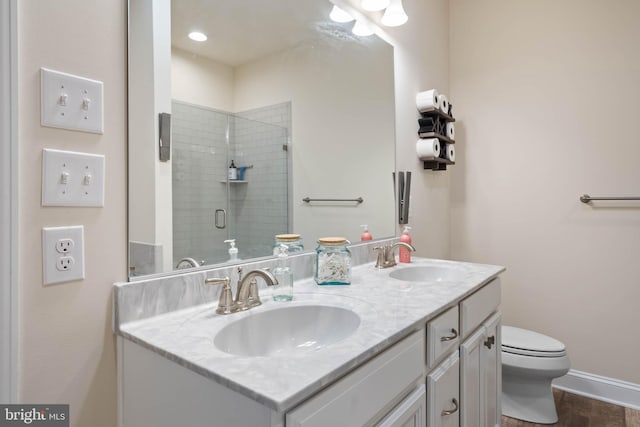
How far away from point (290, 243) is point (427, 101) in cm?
131

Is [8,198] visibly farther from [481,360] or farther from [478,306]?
[481,360]

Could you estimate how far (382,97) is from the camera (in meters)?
1.87

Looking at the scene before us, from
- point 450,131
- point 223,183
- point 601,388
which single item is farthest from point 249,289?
point 601,388

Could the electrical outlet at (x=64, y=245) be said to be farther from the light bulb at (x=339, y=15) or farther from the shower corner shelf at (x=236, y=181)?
the light bulb at (x=339, y=15)

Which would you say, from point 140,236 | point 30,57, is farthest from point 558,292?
point 30,57

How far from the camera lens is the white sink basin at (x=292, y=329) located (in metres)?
0.93

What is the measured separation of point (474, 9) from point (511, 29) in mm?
317

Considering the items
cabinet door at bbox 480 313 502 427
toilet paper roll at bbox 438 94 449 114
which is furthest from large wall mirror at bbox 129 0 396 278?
cabinet door at bbox 480 313 502 427

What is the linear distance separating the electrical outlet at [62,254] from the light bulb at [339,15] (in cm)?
136

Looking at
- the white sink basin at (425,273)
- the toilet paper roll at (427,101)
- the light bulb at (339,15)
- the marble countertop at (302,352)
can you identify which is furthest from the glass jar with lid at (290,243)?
the toilet paper roll at (427,101)

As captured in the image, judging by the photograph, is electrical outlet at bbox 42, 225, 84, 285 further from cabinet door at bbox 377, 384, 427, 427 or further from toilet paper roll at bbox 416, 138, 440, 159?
toilet paper roll at bbox 416, 138, 440, 159

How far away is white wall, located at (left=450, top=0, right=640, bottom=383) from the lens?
6.53ft

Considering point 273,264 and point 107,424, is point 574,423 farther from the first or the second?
point 107,424

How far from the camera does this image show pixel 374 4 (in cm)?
171
